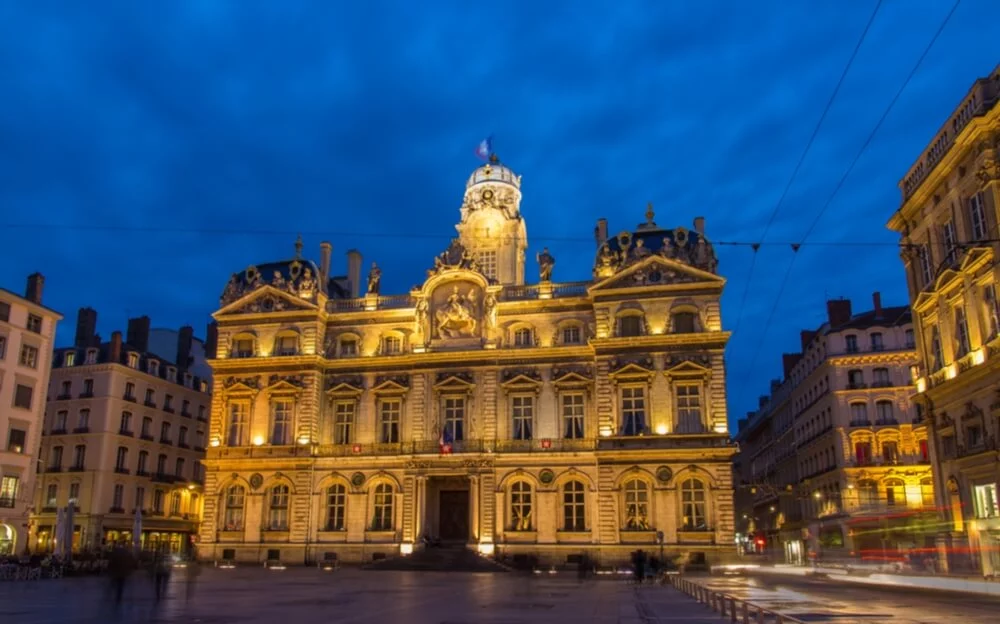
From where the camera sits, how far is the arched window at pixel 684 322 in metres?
47.8

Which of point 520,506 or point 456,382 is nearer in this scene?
point 520,506

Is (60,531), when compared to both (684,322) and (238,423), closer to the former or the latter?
(238,423)

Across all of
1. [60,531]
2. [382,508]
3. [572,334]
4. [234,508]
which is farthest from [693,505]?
[60,531]

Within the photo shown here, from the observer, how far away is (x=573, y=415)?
4866 cm

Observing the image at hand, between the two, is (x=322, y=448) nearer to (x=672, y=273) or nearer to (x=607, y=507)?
(x=607, y=507)

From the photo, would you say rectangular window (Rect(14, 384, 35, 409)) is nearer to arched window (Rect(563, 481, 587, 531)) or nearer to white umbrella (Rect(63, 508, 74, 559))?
white umbrella (Rect(63, 508, 74, 559))

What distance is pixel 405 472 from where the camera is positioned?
4912 cm

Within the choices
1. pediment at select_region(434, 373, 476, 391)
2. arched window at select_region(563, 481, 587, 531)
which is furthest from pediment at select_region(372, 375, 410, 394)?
arched window at select_region(563, 481, 587, 531)

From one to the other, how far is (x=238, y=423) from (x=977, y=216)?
41942mm

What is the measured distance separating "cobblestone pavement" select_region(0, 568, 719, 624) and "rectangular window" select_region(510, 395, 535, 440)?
685 inches

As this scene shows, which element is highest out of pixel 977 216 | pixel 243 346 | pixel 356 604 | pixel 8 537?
pixel 977 216

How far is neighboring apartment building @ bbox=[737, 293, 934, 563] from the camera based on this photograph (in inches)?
2338

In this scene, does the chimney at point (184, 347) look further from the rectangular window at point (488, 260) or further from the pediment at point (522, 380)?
the pediment at point (522, 380)

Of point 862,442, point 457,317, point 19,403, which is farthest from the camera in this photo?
point 862,442
